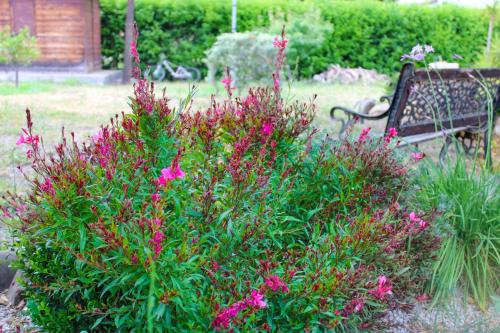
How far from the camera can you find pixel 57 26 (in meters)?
16.3

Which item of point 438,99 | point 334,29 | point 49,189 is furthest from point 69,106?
point 334,29

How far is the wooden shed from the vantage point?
634 inches

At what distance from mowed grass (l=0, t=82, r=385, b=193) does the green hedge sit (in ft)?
5.85

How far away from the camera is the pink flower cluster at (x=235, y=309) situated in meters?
1.78

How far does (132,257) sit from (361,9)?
17325mm

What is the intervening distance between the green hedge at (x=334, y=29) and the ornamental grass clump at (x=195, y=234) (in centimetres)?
1454

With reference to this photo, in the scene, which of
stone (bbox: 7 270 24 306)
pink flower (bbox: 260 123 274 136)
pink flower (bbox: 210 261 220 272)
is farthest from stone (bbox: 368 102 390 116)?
pink flower (bbox: 210 261 220 272)

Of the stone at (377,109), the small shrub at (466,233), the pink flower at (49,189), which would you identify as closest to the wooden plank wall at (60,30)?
the stone at (377,109)

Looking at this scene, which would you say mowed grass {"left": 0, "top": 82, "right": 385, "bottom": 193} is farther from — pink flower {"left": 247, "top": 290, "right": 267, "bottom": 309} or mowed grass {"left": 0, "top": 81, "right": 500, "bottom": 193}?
pink flower {"left": 247, "top": 290, "right": 267, "bottom": 309}

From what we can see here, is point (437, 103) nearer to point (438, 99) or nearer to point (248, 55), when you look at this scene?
point (438, 99)

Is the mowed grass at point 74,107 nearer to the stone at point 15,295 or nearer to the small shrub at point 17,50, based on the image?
the small shrub at point 17,50

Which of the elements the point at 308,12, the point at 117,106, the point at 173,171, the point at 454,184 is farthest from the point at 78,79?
the point at 173,171

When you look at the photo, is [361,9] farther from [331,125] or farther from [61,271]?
[61,271]

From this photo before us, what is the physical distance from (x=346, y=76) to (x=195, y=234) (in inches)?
607
